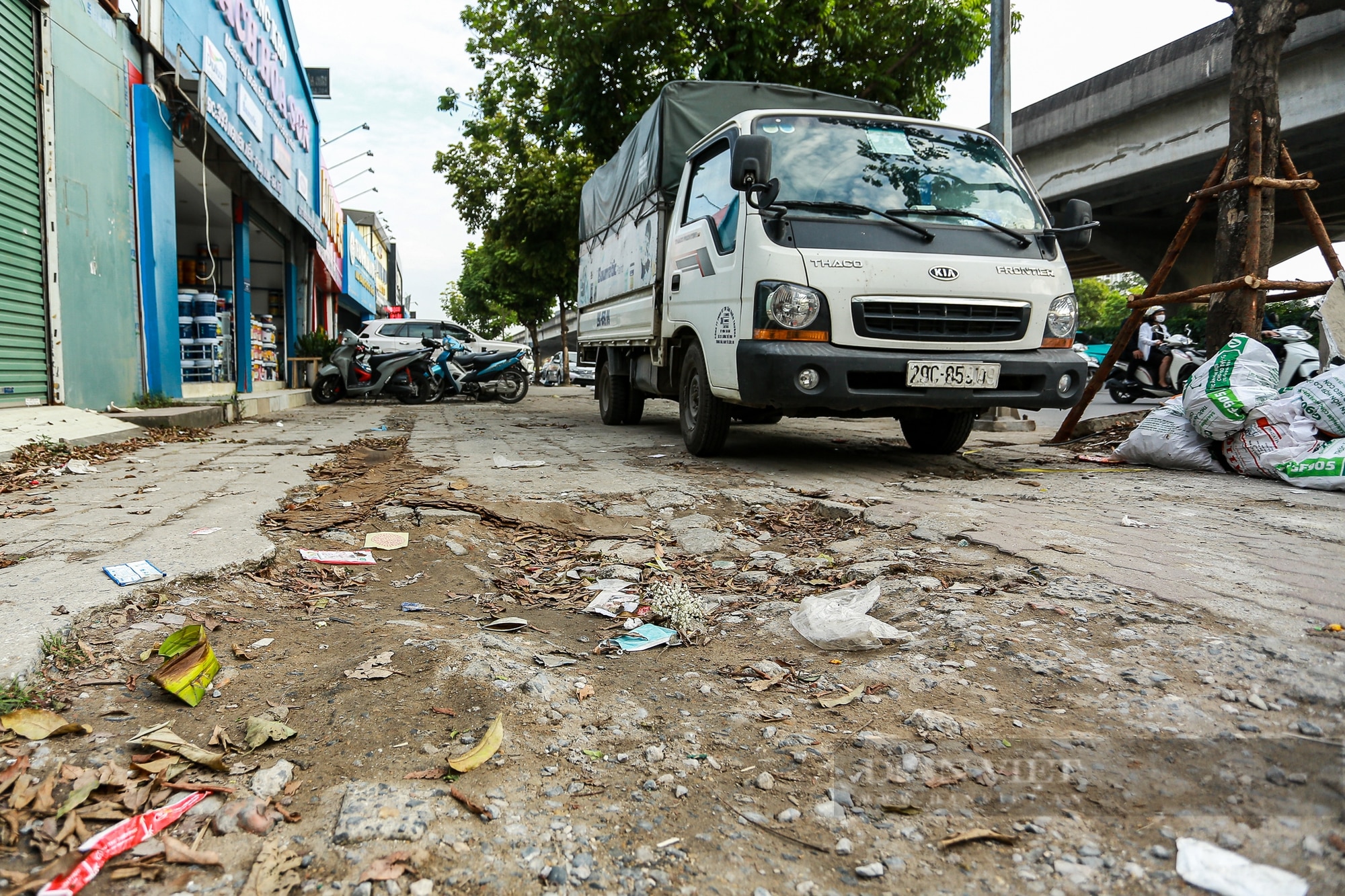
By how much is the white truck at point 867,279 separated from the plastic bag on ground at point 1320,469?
115 centimetres

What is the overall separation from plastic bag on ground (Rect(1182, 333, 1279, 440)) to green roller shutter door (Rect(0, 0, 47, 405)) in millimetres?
8033

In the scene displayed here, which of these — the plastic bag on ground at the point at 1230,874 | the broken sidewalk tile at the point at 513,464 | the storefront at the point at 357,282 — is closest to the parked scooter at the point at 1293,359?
the broken sidewalk tile at the point at 513,464

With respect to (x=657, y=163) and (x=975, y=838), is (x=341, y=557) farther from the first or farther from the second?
(x=657, y=163)

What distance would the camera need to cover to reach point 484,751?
1701mm

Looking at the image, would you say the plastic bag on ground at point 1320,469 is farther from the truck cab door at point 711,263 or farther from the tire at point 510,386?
the tire at point 510,386

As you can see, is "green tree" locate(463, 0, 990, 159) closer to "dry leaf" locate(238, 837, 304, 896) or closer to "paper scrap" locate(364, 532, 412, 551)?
"paper scrap" locate(364, 532, 412, 551)

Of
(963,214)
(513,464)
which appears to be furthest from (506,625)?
(963,214)

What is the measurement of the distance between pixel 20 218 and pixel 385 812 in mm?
7149

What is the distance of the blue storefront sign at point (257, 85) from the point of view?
384 inches

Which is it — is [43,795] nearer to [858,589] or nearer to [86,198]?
[858,589]

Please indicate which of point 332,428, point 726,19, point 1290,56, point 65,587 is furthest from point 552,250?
point 65,587

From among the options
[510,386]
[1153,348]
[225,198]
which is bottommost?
[510,386]

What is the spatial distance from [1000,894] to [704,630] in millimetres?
1255

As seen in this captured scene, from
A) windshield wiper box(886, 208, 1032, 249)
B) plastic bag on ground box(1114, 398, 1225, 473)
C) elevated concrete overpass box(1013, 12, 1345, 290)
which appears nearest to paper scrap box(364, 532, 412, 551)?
windshield wiper box(886, 208, 1032, 249)
